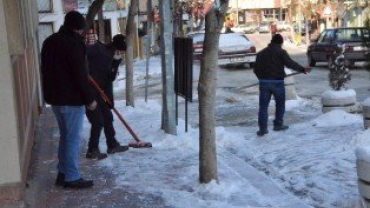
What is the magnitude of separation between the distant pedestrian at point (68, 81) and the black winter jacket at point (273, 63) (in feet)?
14.4

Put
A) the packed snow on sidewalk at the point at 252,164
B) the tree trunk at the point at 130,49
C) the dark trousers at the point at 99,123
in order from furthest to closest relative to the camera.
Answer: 1. the tree trunk at the point at 130,49
2. the dark trousers at the point at 99,123
3. the packed snow on sidewalk at the point at 252,164

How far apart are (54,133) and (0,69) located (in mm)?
4922

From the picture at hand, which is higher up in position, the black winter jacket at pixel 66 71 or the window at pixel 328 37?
the black winter jacket at pixel 66 71

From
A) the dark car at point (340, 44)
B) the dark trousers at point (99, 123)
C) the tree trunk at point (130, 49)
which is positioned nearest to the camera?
the dark trousers at point (99, 123)

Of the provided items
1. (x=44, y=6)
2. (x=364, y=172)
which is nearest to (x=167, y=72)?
(x=364, y=172)

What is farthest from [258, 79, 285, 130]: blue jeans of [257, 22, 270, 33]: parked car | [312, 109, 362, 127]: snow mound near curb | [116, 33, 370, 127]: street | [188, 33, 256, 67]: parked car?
[257, 22, 270, 33]: parked car

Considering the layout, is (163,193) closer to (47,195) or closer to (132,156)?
(47,195)

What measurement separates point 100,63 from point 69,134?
174cm

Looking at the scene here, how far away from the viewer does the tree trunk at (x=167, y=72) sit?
381 inches

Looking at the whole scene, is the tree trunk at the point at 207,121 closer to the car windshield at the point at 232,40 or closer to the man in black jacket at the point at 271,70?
the man in black jacket at the point at 271,70

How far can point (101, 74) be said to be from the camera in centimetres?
797

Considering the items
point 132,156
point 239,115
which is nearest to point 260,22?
point 239,115

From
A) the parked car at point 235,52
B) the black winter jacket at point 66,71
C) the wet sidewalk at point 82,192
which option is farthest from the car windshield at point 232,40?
the black winter jacket at point 66,71

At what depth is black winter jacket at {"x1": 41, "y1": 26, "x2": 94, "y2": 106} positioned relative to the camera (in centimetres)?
617
